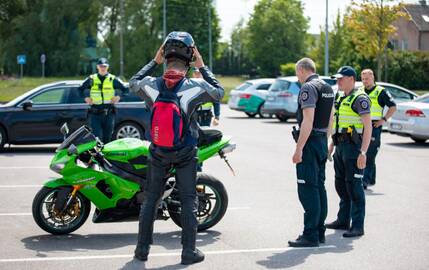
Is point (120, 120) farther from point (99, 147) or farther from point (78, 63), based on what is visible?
point (78, 63)

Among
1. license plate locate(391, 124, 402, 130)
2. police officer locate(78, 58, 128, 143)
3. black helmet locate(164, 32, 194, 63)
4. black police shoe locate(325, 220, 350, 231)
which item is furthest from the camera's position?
license plate locate(391, 124, 402, 130)

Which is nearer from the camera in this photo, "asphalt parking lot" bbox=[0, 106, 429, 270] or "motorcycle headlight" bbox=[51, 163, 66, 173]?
"asphalt parking lot" bbox=[0, 106, 429, 270]

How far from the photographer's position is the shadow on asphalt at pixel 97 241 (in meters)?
7.45

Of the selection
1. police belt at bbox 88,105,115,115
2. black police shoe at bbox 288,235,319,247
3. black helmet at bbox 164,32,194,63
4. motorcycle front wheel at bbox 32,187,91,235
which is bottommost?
black police shoe at bbox 288,235,319,247

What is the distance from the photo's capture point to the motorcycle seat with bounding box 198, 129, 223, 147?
8047mm

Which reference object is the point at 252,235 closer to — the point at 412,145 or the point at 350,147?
the point at 350,147

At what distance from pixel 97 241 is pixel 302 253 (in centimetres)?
201

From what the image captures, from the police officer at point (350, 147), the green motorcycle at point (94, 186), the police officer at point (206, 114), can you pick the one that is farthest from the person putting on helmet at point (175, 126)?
the police officer at point (206, 114)

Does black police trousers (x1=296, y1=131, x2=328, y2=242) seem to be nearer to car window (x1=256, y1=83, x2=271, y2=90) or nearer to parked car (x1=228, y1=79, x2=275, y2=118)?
parked car (x1=228, y1=79, x2=275, y2=118)

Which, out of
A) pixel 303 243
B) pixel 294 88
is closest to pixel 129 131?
pixel 303 243

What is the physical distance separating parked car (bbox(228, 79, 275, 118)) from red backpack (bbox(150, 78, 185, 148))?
894 inches

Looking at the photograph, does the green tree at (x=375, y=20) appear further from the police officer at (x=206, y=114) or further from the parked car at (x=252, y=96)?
the police officer at (x=206, y=114)

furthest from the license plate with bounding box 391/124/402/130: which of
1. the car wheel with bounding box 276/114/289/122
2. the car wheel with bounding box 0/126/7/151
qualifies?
the car wheel with bounding box 276/114/289/122

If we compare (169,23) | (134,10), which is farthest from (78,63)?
(169,23)
